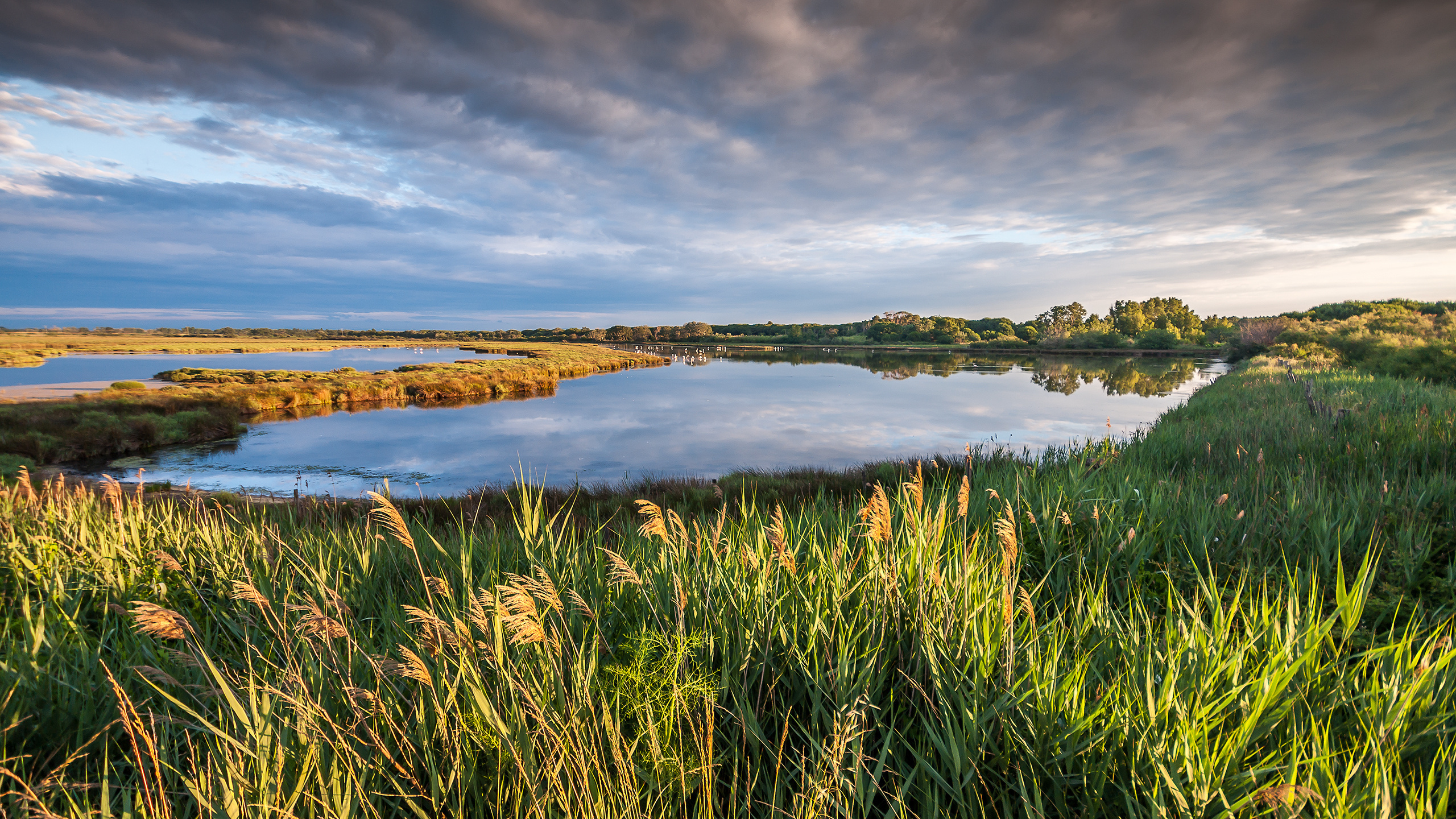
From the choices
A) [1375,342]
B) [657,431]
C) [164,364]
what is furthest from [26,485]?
[164,364]

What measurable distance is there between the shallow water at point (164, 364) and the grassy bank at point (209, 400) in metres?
9.33

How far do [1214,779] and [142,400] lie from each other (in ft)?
148

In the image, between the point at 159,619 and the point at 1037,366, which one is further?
the point at 1037,366

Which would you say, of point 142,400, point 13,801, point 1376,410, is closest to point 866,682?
point 13,801

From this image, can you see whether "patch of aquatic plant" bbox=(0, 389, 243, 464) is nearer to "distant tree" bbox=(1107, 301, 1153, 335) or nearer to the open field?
the open field

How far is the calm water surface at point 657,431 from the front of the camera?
24.4m

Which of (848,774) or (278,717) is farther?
(848,774)

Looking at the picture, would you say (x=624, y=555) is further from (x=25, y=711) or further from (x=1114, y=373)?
(x=1114, y=373)

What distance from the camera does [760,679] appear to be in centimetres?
307

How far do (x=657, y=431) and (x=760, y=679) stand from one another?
1335 inches

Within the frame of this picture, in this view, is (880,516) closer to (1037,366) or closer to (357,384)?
(357,384)

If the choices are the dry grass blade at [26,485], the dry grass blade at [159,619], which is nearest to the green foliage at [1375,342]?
the dry grass blade at [159,619]

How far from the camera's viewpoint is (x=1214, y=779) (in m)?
2.17

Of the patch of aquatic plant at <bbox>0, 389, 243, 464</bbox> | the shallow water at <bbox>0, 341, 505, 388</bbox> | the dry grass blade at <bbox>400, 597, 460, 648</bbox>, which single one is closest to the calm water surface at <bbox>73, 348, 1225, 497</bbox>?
the patch of aquatic plant at <bbox>0, 389, 243, 464</bbox>
